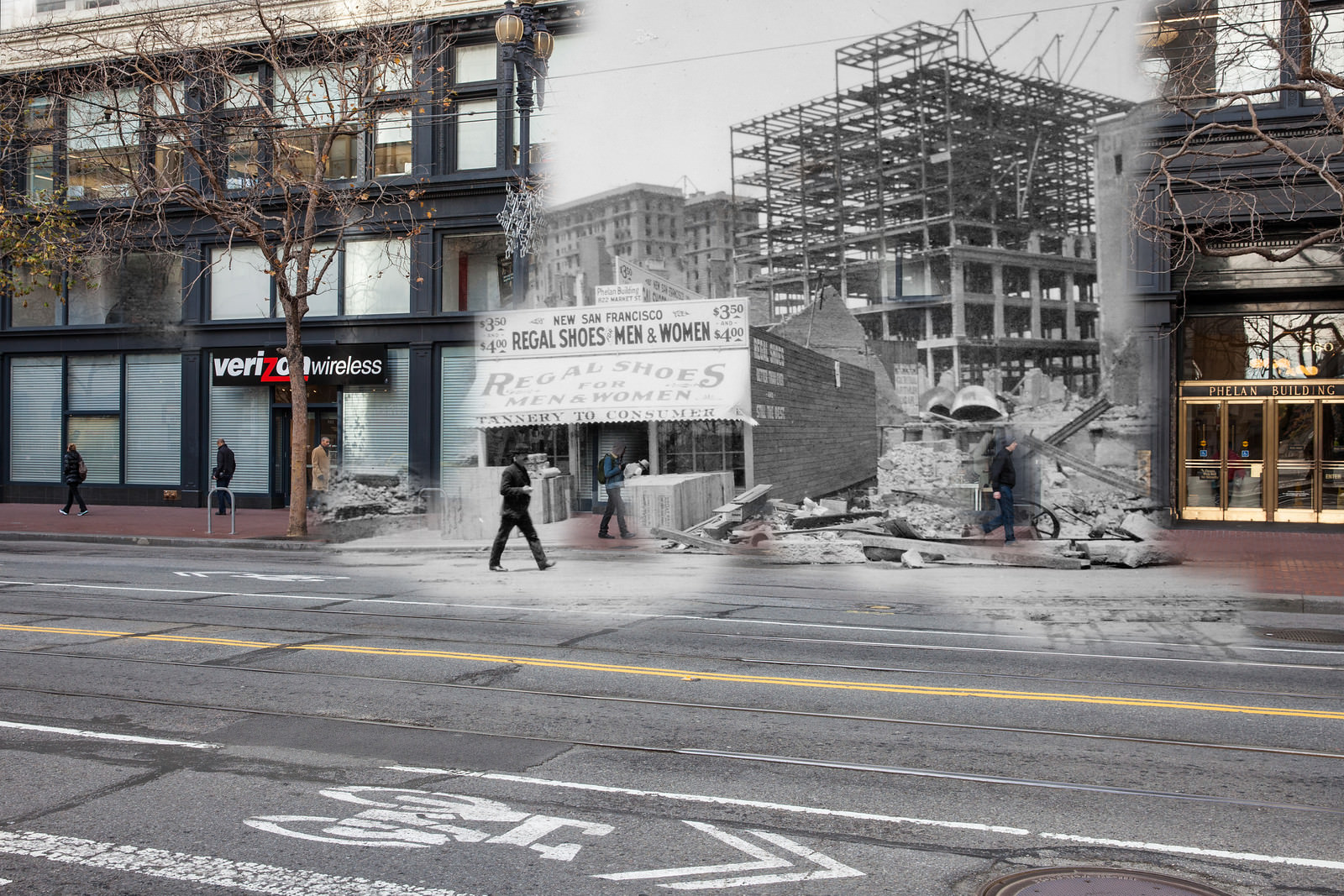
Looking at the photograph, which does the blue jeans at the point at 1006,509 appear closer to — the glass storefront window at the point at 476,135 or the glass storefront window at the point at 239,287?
the glass storefront window at the point at 476,135

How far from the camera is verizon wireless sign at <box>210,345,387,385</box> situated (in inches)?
942

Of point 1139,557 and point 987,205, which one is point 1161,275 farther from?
point 1139,557

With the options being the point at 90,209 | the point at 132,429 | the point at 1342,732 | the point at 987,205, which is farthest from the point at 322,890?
the point at 90,209

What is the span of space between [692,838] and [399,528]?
18.1 m

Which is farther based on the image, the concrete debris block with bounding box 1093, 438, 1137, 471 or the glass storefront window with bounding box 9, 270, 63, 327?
the glass storefront window with bounding box 9, 270, 63, 327

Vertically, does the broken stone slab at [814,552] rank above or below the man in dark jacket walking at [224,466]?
below

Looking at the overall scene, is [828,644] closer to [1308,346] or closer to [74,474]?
[1308,346]

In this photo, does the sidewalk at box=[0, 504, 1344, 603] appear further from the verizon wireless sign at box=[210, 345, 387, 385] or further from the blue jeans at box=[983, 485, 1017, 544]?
the verizon wireless sign at box=[210, 345, 387, 385]

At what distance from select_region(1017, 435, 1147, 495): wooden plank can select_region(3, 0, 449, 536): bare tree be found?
12260mm

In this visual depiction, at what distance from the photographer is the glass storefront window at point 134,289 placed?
2597 centimetres

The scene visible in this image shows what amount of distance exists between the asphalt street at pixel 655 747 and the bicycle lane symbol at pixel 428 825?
0.02m

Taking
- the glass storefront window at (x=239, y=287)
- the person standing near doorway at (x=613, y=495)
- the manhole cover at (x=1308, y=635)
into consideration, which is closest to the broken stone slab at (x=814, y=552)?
the person standing near doorway at (x=613, y=495)

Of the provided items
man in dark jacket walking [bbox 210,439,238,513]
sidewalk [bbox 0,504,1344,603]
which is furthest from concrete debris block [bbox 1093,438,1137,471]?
man in dark jacket walking [bbox 210,439,238,513]

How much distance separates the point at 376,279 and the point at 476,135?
395 centimetres
